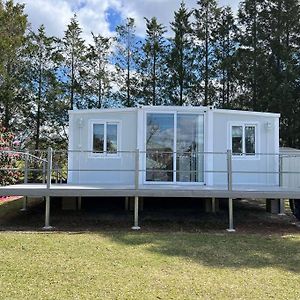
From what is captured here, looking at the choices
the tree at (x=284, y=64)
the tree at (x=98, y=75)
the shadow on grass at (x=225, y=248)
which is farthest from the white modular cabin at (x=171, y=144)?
the tree at (x=98, y=75)

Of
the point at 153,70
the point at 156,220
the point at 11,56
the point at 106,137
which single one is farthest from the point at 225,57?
the point at 156,220

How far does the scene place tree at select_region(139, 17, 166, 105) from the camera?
83.6ft

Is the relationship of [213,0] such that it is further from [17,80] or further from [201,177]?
[201,177]

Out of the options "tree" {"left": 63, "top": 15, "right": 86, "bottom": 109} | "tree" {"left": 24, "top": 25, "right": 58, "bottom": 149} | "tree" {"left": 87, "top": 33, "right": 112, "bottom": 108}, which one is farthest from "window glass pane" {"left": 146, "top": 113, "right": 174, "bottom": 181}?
"tree" {"left": 87, "top": 33, "right": 112, "bottom": 108}

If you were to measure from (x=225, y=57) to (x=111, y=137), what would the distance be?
15141mm

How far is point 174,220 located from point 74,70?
16.0m

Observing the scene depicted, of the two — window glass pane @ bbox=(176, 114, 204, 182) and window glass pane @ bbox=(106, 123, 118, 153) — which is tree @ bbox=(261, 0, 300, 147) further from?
window glass pane @ bbox=(106, 123, 118, 153)

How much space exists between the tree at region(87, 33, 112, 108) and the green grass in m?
17.0

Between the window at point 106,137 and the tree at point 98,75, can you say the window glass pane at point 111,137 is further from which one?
the tree at point 98,75

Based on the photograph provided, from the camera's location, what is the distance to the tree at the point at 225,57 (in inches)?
1002

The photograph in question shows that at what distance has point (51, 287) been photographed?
5.50m

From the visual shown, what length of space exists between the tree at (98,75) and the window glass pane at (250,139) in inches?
547

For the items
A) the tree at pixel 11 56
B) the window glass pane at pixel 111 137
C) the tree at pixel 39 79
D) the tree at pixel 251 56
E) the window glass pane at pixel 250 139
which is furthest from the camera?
the tree at pixel 251 56

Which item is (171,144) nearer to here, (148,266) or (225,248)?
(225,248)
